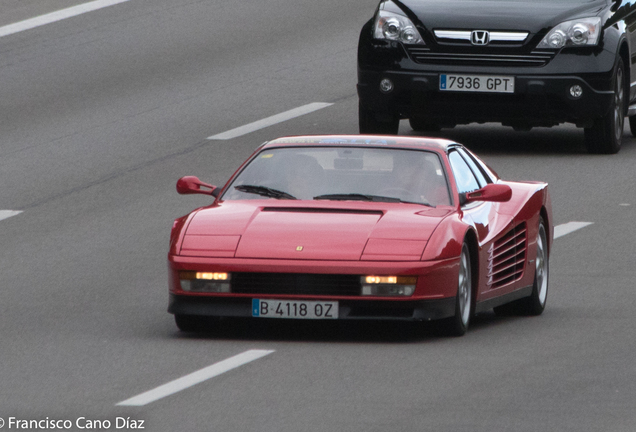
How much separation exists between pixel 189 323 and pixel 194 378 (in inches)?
61.2

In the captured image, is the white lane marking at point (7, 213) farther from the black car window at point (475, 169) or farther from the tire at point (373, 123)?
the black car window at point (475, 169)

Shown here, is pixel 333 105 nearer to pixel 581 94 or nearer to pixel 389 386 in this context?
pixel 581 94

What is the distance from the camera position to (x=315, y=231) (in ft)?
31.5

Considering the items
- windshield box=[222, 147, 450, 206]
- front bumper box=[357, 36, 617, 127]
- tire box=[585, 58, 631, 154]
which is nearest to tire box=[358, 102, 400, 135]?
front bumper box=[357, 36, 617, 127]

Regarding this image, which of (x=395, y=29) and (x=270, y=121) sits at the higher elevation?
(x=395, y=29)

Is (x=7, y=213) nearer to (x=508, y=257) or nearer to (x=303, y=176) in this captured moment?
(x=303, y=176)

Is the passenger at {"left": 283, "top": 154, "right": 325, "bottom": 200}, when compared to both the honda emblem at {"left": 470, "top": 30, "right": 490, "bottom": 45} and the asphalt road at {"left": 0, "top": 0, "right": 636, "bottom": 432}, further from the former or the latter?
the honda emblem at {"left": 470, "top": 30, "right": 490, "bottom": 45}

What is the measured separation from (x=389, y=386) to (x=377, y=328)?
205 cm

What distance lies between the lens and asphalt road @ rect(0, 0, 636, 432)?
7816 mm

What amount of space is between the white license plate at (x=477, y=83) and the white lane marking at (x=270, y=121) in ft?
9.34

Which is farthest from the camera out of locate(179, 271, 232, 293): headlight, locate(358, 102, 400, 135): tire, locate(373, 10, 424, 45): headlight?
locate(358, 102, 400, 135): tire

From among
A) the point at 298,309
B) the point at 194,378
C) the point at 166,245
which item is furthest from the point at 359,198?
the point at 166,245

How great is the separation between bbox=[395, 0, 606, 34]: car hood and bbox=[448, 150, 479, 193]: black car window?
6.74m

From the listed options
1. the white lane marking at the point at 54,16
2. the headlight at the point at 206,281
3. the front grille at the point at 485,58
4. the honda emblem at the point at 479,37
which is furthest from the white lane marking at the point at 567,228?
the white lane marking at the point at 54,16
